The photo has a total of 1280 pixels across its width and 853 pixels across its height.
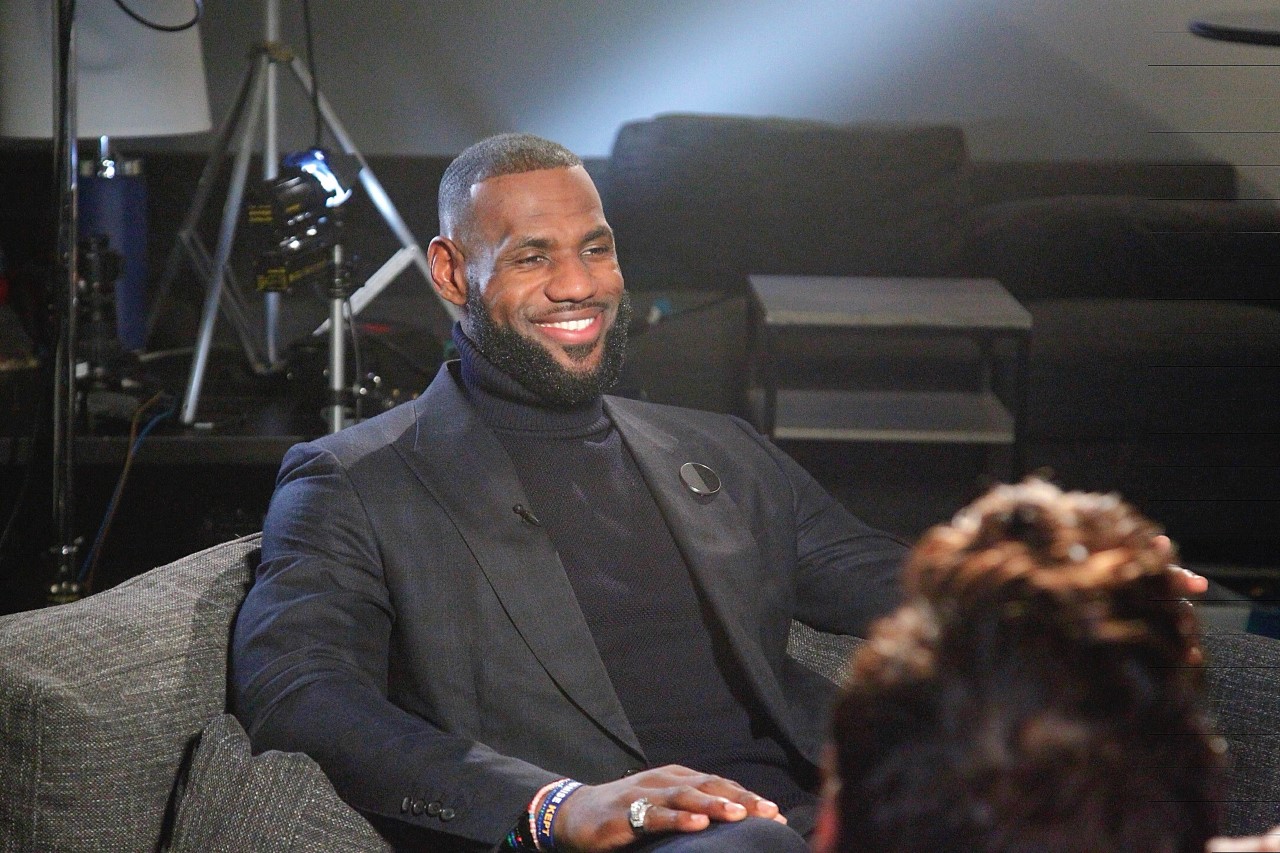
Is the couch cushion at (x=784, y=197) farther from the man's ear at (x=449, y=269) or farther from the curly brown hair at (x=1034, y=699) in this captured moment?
the curly brown hair at (x=1034, y=699)

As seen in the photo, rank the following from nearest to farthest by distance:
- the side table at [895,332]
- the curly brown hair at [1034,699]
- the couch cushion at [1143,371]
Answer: the curly brown hair at [1034,699] < the side table at [895,332] < the couch cushion at [1143,371]

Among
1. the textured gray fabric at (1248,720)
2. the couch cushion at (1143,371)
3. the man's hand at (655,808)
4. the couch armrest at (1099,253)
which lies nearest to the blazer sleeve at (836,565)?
the textured gray fabric at (1248,720)

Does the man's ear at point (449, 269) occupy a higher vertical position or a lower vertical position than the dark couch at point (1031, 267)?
higher

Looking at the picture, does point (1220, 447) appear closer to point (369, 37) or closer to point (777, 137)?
point (777, 137)

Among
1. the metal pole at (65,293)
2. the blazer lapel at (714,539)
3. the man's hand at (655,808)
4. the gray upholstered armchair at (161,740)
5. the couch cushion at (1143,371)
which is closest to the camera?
the man's hand at (655,808)

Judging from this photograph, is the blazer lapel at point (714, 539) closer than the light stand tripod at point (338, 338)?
Yes

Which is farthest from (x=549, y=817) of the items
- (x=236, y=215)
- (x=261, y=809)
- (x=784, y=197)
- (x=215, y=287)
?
(x=784, y=197)

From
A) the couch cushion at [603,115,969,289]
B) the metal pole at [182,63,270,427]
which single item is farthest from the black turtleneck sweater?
the couch cushion at [603,115,969,289]

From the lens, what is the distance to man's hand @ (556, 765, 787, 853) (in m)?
1.17

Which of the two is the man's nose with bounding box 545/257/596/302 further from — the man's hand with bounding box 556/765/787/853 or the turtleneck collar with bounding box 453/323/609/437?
the man's hand with bounding box 556/765/787/853

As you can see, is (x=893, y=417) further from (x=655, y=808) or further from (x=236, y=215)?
(x=655, y=808)

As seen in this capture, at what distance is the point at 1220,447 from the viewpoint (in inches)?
142

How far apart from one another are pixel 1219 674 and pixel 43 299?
2508 mm

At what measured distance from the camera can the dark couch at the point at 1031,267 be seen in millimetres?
3361
